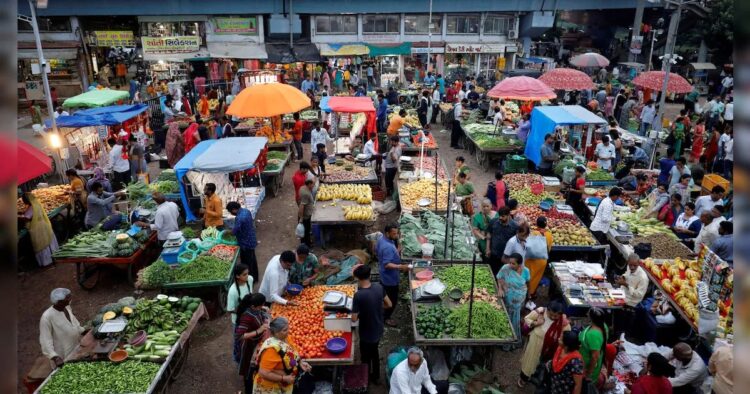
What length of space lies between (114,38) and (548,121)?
25.1 m

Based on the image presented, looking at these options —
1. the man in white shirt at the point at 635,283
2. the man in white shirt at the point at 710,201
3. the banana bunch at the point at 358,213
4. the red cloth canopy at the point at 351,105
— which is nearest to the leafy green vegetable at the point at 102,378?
the banana bunch at the point at 358,213

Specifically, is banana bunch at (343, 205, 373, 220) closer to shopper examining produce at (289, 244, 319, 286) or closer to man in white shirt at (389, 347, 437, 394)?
shopper examining produce at (289, 244, 319, 286)

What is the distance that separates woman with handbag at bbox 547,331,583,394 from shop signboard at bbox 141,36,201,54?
27.0 meters

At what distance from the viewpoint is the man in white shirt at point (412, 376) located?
5.79 m

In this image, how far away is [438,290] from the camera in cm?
757

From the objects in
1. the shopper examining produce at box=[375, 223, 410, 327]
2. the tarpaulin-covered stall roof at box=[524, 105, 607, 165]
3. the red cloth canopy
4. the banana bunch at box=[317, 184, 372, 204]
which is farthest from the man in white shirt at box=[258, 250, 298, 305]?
the tarpaulin-covered stall roof at box=[524, 105, 607, 165]

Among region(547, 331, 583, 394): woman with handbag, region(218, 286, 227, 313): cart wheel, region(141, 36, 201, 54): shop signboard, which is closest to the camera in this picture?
region(547, 331, 583, 394): woman with handbag

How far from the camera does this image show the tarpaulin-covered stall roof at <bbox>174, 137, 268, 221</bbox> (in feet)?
33.6

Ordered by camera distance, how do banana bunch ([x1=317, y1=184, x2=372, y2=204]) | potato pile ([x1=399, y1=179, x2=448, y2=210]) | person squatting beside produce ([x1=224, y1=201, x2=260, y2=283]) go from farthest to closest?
banana bunch ([x1=317, y1=184, x2=372, y2=204]), potato pile ([x1=399, y1=179, x2=448, y2=210]), person squatting beside produce ([x1=224, y1=201, x2=260, y2=283])

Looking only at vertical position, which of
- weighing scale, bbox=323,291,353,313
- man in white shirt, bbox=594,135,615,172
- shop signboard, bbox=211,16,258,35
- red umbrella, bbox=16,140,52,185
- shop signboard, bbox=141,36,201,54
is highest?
shop signboard, bbox=211,16,258,35

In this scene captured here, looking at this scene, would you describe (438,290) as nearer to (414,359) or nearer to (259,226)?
(414,359)

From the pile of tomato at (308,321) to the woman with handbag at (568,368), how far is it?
285 centimetres

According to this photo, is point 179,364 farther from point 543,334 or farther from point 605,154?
point 605,154

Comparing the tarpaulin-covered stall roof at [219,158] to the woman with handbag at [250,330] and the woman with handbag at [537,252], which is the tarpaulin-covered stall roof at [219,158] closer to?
the woman with handbag at [250,330]
